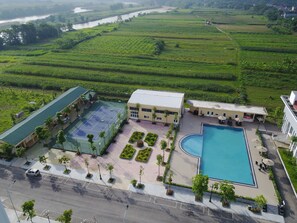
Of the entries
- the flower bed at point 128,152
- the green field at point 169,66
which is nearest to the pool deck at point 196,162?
the flower bed at point 128,152

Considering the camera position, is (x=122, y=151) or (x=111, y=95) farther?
(x=111, y=95)

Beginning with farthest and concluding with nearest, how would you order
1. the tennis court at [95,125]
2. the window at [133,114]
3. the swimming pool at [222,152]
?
the window at [133,114]
the tennis court at [95,125]
the swimming pool at [222,152]

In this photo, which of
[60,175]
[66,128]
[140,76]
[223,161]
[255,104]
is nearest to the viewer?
[60,175]

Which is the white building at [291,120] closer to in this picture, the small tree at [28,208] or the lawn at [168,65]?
the lawn at [168,65]

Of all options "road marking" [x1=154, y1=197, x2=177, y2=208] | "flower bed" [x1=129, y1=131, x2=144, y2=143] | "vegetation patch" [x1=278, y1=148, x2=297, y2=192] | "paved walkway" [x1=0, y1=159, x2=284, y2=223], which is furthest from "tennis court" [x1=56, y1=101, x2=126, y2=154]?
"vegetation patch" [x1=278, y1=148, x2=297, y2=192]

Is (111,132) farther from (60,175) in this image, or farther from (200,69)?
(200,69)

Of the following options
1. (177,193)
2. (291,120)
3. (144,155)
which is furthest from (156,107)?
(291,120)

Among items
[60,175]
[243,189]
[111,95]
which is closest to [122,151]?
[60,175]
